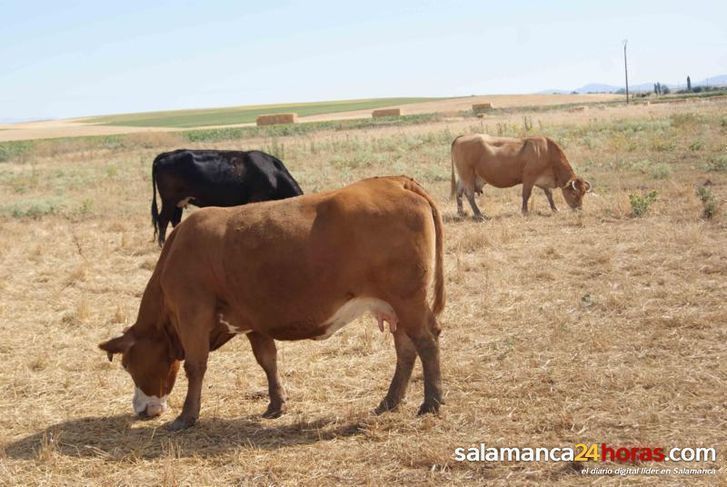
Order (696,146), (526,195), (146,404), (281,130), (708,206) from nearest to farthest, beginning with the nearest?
(146,404)
(708,206)
(526,195)
(696,146)
(281,130)

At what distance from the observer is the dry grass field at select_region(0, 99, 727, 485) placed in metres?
5.30

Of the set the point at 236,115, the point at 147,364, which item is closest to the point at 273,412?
the point at 147,364

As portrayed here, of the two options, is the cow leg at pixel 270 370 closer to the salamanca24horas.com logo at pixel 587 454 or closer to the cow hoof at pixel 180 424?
the cow hoof at pixel 180 424

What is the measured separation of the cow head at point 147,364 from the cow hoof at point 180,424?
307 millimetres

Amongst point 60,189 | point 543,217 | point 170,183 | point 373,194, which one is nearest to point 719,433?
point 373,194

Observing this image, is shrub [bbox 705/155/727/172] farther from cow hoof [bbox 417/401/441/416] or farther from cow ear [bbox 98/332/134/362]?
cow ear [bbox 98/332/134/362]

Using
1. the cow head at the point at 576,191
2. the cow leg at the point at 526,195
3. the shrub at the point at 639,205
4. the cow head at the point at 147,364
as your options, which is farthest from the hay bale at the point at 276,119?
the cow head at the point at 147,364

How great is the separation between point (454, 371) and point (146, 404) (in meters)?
2.60

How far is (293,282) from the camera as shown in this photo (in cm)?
594

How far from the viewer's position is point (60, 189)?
23.5m

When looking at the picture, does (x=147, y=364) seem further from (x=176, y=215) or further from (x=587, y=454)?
(x=176, y=215)

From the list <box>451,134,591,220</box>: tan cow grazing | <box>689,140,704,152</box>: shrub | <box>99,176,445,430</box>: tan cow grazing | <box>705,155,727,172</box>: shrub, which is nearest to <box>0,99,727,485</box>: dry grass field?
<box>99,176,445,430</box>: tan cow grazing

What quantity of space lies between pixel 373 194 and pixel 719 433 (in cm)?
286

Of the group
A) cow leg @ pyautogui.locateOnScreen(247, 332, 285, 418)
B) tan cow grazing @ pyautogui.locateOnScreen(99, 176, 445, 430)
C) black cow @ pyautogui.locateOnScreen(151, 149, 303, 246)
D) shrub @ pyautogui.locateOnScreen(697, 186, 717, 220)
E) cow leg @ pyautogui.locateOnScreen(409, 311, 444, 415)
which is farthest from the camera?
black cow @ pyautogui.locateOnScreen(151, 149, 303, 246)
